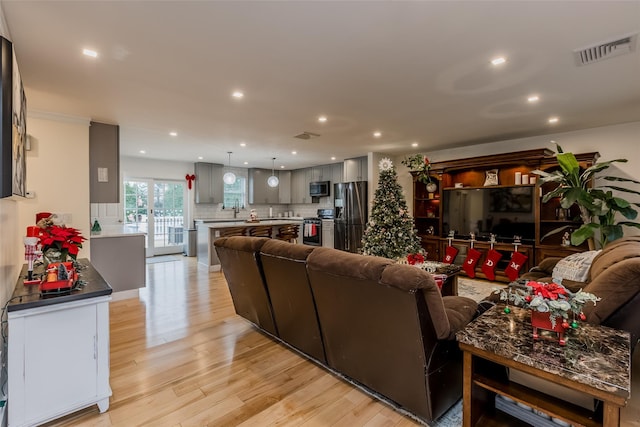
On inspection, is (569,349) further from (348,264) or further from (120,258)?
(120,258)

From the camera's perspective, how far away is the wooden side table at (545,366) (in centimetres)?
120

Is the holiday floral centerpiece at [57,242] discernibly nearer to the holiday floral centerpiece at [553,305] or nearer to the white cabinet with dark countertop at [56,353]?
the white cabinet with dark countertop at [56,353]

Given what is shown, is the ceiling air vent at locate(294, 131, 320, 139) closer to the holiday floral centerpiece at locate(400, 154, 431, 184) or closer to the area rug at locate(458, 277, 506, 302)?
the holiday floral centerpiece at locate(400, 154, 431, 184)

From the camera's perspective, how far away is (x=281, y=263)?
2.38 m

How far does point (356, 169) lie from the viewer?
7203 millimetres

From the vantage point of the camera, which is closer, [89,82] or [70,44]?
[70,44]

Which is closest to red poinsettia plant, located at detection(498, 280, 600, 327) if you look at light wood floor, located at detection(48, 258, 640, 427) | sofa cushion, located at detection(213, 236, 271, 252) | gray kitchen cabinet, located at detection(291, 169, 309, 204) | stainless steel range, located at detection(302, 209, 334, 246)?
light wood floor, located at detection(48, 258, 640, 427)

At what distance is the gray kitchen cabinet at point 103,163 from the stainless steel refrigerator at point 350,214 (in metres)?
4.61

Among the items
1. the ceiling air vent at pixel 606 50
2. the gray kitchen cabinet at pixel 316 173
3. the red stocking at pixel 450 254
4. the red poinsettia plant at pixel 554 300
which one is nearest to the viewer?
the red poinsettia plant at pixel 554 300

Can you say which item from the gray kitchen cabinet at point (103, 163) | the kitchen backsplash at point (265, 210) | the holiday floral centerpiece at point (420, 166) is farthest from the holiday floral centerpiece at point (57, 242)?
the kitchen backsplash at point (265, 210)

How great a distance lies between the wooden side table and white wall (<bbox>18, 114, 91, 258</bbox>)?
4541 mm

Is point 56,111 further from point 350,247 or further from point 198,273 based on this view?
point 350,247

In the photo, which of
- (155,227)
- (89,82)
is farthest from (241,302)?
(155,227)

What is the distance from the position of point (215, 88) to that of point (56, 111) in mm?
2278
